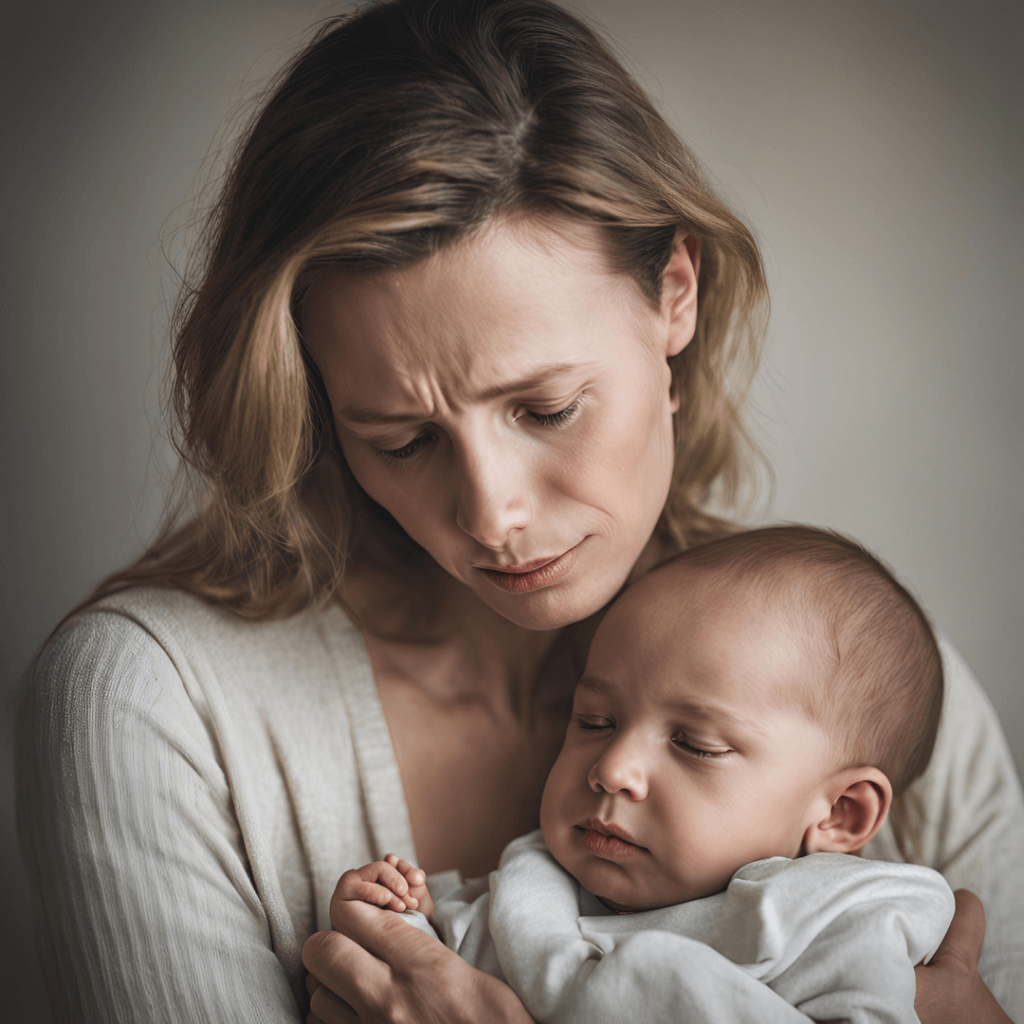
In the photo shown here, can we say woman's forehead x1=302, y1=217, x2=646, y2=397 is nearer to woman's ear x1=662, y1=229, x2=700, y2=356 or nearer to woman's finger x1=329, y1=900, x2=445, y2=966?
woman's ear x1=662, y1=229, x2=700, y2=356

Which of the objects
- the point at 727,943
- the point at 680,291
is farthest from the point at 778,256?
the point at 727,943

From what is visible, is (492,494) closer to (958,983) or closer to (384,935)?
(384,935)

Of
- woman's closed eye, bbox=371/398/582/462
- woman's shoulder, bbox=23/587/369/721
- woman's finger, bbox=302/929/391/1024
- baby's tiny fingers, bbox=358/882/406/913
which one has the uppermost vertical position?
woman's closed eye, bbox=371/398/582/462

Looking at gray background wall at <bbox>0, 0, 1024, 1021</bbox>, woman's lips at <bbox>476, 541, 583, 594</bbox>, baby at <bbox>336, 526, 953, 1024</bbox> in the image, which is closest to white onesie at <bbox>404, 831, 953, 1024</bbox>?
baby at <bbox>336, 526, 953, 1024</bbox>

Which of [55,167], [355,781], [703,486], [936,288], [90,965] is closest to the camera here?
[90,965]

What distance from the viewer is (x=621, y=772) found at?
1077 millimetres

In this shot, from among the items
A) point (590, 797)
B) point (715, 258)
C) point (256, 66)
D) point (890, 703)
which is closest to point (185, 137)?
point (256, 66)

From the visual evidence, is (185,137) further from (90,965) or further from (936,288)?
(936,288)

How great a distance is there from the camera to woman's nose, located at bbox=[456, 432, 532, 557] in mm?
1048

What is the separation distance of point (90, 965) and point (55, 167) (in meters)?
1.23

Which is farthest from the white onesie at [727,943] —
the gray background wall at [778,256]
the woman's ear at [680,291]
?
the gray background wall at [778,256]

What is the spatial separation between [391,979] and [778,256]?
1575mm

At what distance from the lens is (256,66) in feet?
5.32

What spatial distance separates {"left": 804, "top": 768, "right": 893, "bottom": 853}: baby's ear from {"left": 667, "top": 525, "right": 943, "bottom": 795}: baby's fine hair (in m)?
0.02
